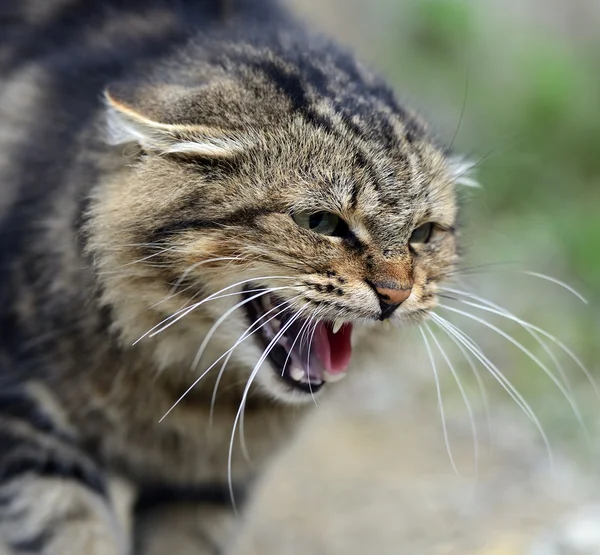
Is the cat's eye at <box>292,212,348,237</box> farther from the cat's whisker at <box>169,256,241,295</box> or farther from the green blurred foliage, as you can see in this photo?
the green blurred foliage

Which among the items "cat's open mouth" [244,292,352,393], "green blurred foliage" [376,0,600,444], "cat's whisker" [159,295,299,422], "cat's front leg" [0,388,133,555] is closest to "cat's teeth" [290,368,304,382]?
"cat's open mouth" [244,292,352,393]

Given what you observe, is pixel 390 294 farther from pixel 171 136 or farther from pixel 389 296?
pixel 171 136

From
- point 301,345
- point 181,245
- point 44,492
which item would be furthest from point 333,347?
point 44,492

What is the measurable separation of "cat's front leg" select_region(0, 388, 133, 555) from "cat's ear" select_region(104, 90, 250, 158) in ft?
2.05

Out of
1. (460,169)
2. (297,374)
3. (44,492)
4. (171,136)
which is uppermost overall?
(171,136)

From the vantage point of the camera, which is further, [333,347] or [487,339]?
[487,339]

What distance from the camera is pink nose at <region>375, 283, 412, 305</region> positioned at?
1443 mm

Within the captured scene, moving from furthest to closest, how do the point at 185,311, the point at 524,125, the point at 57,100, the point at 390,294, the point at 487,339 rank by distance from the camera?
the point at 524,125 < the point at 487,339 < the point at 57,100 < the point at 185,311 < the point at 390,294

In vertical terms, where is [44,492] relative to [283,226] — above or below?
below

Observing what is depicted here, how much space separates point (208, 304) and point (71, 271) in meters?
0.33

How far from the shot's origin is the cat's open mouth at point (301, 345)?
156cm

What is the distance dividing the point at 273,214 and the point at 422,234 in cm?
29

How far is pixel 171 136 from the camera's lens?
1.48 metres

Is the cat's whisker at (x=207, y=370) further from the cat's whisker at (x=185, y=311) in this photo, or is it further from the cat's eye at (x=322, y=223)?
the cat's eye at (x=322, y=223)
